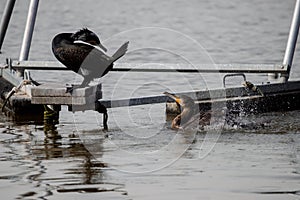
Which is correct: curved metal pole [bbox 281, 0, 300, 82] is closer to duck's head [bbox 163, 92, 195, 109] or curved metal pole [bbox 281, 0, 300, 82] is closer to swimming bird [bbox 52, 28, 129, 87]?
duck's head [bbox 163, 92, 195, 109]

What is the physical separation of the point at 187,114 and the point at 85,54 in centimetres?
127

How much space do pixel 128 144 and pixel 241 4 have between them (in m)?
21.9

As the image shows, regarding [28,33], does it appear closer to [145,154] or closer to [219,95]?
[219,95]

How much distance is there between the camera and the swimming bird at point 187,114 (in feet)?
33.6

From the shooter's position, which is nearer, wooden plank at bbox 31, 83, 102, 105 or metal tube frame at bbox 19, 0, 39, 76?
wooden plank at bbox 31, 83, 102, 105

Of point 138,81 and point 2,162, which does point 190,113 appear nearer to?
point 2,162

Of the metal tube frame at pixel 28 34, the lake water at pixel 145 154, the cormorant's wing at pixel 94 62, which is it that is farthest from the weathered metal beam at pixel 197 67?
the cormorant's wing at pixel 94 62

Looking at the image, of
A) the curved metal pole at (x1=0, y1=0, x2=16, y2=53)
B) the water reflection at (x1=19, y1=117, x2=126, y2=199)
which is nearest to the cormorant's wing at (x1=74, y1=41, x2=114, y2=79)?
the water reflection at (x1=19, y1=117, x2=126, y2=199)

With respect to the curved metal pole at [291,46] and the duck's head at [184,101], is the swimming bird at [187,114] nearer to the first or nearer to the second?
the duck's head at [184,101]

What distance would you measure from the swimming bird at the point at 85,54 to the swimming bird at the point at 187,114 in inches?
35.8

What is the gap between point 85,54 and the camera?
10.1 meters

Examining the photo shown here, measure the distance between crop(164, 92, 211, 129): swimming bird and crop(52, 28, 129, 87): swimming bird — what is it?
91 centimetres

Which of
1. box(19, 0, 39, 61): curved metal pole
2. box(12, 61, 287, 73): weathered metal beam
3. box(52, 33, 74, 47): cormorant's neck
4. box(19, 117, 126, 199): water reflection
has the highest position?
box(19, 0, 39, 61): curved metal pole

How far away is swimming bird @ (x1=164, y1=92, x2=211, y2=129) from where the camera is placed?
33.6ft
